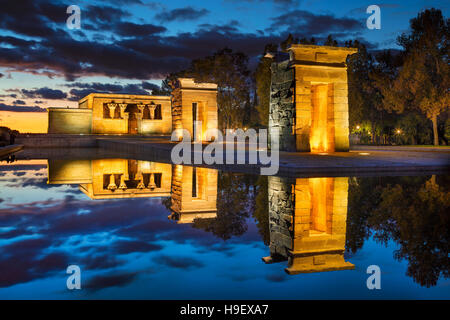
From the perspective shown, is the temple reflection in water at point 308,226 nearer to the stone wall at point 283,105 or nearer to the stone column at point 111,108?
the stone wall at point 283,105

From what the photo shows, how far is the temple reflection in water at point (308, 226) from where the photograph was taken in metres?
3.53

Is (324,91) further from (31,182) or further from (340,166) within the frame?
(31,182)

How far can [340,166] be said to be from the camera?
10.2 metres

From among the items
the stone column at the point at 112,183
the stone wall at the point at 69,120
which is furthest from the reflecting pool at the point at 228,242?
the stone wall at the point at 69,120

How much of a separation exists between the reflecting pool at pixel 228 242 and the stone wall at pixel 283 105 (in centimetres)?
779

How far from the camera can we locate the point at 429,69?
96.8 feet

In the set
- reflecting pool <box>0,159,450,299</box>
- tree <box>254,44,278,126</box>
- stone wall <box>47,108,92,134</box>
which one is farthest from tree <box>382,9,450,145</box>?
stone wall <box>47,108,92,134</box>

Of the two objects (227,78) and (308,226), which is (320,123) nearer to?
(308,226)

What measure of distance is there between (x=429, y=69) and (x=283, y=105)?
62.6 feet

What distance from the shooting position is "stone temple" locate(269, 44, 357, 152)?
1533 cm

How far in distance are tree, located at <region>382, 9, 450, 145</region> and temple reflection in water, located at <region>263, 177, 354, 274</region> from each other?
79.0ft

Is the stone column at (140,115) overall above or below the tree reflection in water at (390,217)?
above

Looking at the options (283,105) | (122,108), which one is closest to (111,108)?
(122,108)
